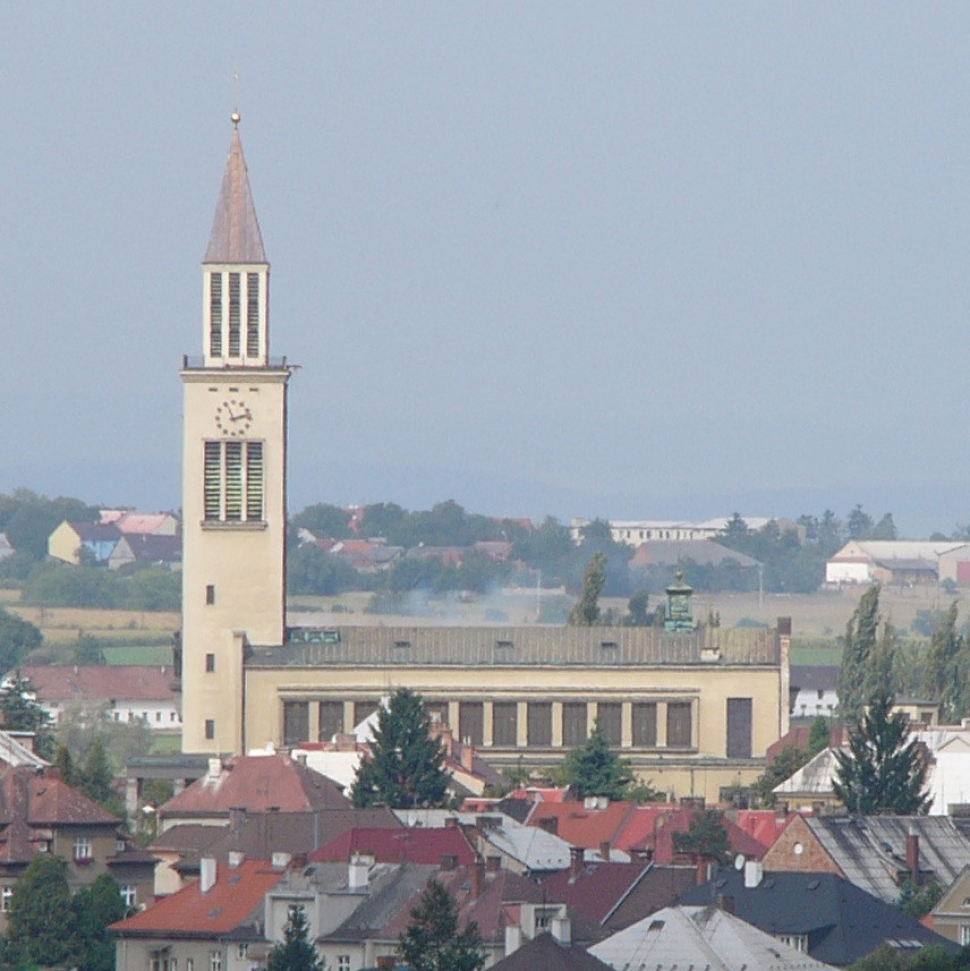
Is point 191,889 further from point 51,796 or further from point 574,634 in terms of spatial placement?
point 574,634

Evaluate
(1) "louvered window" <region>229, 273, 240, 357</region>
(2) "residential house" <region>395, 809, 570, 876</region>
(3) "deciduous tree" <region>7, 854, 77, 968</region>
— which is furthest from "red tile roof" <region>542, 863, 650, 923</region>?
(1) "louvered window" <region>229, 273, 240, 357</region>

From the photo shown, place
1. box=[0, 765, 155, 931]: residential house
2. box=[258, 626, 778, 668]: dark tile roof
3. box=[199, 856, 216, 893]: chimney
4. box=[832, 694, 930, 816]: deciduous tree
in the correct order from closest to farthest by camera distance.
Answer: box=[199, 856, 216, 893]: chimney, box=[0, 765, 155, 931]: residential house, box=[832, 694, 930, 816]: deciduous tree, box=[258, 626, 778, 668]: dark tile roof

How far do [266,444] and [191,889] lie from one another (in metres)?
51.8

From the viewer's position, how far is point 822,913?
87.5m

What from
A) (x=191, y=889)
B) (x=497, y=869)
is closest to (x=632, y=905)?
(x=497, y=869)

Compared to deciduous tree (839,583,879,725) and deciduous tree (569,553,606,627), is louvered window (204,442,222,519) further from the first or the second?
deciduous tree (839,583,879,725)

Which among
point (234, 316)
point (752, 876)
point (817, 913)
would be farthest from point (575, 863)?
point (234, 316)

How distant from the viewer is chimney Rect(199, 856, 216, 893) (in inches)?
3720

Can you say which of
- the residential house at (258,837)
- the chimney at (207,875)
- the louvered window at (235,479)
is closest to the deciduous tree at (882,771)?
the residential house at (258,837)

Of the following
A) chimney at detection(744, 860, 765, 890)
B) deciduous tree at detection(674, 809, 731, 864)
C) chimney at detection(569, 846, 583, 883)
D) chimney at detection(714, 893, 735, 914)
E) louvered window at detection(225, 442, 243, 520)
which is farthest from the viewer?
louvered window at detection(225, 442, 243, 520)

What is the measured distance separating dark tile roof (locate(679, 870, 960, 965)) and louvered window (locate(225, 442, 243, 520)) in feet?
187

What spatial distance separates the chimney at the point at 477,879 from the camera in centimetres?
8900

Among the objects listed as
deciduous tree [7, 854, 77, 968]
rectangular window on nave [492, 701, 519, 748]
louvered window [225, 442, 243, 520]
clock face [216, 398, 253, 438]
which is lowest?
deciduous tree [7, 854, 77, 968]

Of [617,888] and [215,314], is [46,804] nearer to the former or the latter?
[617,888]
